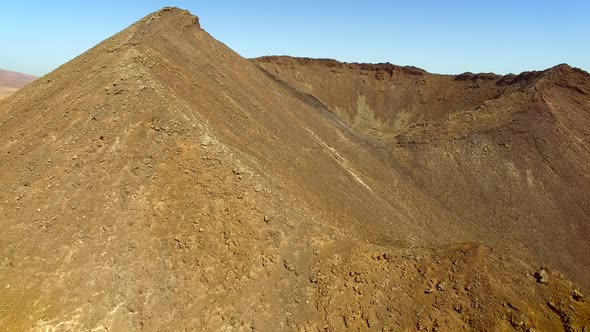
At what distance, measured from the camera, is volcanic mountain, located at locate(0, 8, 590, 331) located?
35.2 ft

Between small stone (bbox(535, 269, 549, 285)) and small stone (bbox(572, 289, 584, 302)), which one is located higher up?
small stone (bbox(535, 269, 549, 285))

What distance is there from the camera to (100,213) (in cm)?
1241

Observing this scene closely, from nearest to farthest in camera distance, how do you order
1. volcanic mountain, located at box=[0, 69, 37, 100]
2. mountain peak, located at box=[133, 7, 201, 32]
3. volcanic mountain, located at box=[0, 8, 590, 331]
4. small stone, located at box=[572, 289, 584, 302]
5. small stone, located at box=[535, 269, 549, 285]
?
small stone, located at box=[572, 289, 584, 302] → volcanic mountain, located at box=[0, 8, 590, 331] → small stone, located at box=[535, 269, 549, 285] → mountain peak, located at box=[133, 7, 201, 32] → volcanic mountain, located at box=[0, 69, 37, 100]

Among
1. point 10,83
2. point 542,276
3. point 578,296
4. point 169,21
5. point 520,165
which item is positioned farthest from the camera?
point 10,83

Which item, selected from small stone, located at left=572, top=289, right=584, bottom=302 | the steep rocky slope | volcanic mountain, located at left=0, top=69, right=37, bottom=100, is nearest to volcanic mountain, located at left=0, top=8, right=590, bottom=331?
small stone, located at left=572, top=289, right=584, bottom=302

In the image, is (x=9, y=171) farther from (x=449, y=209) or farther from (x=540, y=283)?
(x=449, y=209)

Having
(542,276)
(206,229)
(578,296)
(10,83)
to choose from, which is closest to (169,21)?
(206,229)

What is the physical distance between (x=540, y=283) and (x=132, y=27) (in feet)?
66.4

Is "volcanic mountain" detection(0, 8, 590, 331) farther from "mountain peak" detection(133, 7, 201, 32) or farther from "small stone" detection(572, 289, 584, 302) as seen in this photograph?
"mountain peak" detection(133, 7, 201, 32)

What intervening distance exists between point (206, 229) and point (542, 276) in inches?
363

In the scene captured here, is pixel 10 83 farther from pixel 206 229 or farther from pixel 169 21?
pixel 206 229

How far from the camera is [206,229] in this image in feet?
40.2

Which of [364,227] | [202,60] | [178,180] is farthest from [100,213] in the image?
[202,60]

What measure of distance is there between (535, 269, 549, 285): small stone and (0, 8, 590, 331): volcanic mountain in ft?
0.13
